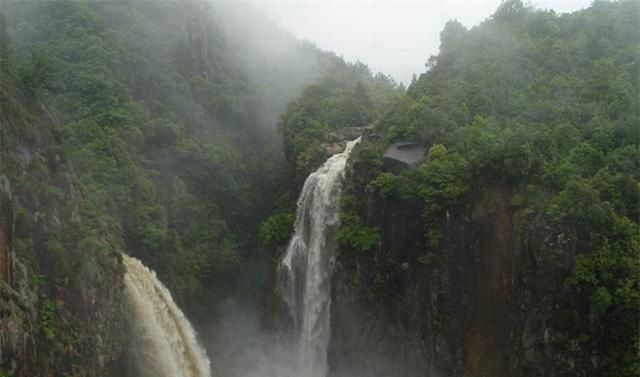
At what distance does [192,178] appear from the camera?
38844mm

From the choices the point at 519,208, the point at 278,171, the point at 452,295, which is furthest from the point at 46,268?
the point at 278,171

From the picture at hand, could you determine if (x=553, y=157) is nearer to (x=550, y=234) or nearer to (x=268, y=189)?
(x=550, y=234)

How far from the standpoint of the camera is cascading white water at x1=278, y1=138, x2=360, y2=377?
95.6ft

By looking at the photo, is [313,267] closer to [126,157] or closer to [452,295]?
[452,295]

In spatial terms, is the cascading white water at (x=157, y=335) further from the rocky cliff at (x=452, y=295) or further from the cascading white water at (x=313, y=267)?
the rocky cliff at (x=452, y=295)

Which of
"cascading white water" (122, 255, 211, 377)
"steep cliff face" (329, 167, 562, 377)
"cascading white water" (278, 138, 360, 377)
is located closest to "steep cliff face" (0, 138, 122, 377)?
"cascading white water" (122, 255, 211, 377)

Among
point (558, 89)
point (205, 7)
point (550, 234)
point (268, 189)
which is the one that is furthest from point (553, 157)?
point (205, 7)

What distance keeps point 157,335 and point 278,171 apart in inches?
724

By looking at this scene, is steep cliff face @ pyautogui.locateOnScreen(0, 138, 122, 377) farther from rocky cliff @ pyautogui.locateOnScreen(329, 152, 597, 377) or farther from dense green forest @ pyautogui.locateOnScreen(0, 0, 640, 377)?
rocky cliff @ pyautogui.locateOnScreen(329, 152, 597, 377)

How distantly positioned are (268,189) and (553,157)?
2158cm

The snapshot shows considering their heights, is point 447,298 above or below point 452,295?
below

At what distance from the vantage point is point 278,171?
4178 centimetres

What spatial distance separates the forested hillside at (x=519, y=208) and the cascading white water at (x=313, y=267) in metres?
2.04

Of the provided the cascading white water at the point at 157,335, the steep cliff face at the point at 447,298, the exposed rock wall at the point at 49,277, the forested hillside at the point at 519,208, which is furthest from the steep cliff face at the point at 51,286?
the forested hillside at the point at 519,208
